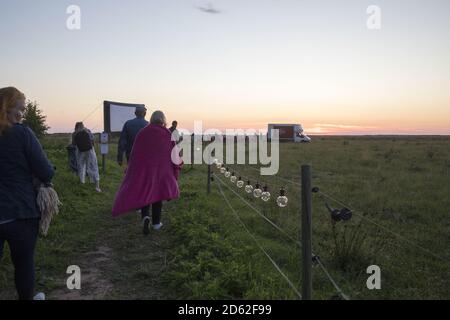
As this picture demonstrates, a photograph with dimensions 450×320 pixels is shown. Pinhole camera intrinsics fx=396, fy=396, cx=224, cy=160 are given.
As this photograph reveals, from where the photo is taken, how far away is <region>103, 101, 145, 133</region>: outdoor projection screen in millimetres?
17500

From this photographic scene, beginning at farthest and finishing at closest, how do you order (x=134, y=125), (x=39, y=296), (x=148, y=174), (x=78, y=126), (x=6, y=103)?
(x=78, y=126) < (x=134, y=125) < (x=148, y=174) < (x=39, y=296) < (x=6, y=103)

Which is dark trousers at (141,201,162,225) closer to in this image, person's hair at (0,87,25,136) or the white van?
person's hair at (0,87,25,136)

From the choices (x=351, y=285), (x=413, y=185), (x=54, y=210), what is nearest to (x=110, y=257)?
(x=54, y=210)

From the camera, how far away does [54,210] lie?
3.46 meters

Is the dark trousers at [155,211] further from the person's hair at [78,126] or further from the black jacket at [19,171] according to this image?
the person's hair at [78,126]

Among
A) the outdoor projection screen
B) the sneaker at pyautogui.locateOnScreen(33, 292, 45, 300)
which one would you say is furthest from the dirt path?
the outdoor projection screen

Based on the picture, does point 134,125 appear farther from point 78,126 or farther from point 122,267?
point 122,267

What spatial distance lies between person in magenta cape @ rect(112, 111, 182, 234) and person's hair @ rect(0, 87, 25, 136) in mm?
3153

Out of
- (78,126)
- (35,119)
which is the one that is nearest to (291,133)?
(35,119)

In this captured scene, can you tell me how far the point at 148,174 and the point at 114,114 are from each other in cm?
1242

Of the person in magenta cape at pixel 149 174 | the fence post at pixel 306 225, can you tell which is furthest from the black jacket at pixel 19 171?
the person in magenta cape at pixel 149 174

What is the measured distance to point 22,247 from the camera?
129 inches

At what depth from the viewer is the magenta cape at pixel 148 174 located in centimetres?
624
